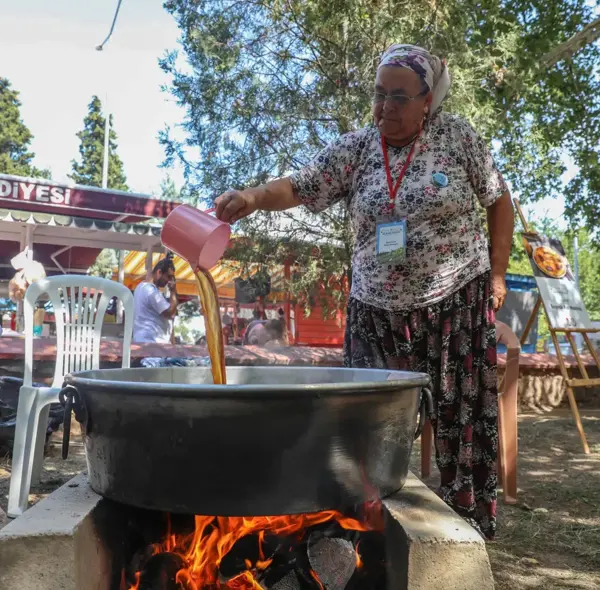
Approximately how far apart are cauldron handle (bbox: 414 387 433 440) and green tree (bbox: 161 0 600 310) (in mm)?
6327

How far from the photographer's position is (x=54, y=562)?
128 centimetres

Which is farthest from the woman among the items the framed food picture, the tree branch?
the tree branch

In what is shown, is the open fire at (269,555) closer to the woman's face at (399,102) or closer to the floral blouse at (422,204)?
the floral blouse at (422,204)

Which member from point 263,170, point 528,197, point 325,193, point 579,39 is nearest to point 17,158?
point 263,170

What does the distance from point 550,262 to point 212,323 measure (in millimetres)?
4364

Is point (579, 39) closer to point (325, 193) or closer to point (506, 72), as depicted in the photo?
point (506, 72)

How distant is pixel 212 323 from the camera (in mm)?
1776

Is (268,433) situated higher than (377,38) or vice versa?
(377,38)

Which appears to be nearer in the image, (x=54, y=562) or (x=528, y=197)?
(x=54, y=562)

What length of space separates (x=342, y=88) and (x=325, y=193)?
6.15 meters

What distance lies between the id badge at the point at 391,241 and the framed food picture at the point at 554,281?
3.44 metres

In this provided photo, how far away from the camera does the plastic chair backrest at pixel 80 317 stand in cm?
344

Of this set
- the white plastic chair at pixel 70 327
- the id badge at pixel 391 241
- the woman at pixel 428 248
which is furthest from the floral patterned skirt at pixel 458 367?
the white plastic chair at pixel 70 327

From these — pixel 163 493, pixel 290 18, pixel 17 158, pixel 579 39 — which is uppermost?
pixel 17 158
